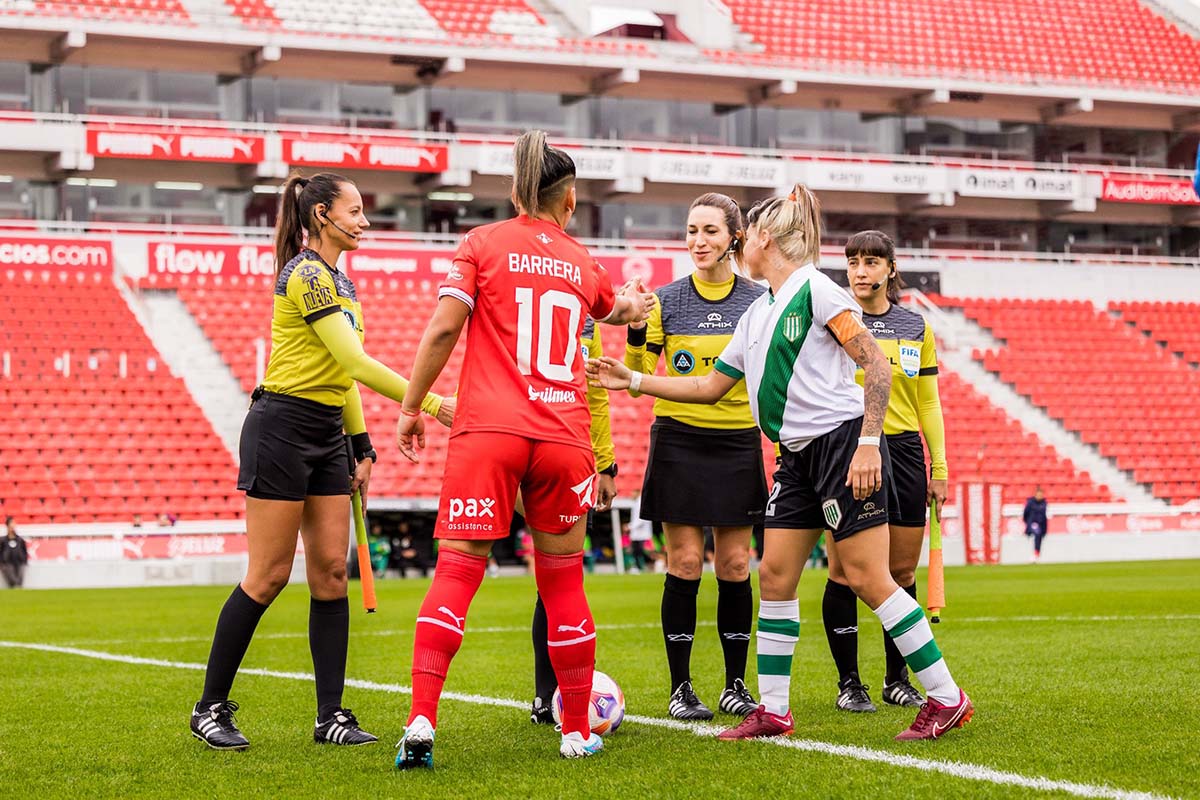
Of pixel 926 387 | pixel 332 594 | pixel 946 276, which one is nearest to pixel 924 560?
pixel 946 276

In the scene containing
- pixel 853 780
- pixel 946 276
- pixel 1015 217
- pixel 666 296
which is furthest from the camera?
pixel 1015 217

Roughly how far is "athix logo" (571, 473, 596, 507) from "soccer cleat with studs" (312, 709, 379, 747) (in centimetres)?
133

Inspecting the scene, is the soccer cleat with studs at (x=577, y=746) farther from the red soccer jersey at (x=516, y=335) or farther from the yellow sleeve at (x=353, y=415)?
the yellow sleeve at (x=353, y=415)

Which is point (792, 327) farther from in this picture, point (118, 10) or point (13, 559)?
point (118, 10)

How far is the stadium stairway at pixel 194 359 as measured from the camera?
25.5 metres

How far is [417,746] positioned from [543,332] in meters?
1.45

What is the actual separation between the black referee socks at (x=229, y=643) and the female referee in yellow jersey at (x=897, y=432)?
8.32 ft

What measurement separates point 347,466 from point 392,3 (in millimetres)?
29725

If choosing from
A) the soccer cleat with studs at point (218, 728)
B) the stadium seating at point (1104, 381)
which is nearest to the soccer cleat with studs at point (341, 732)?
the soccer cleat with studs at point (218, 728)

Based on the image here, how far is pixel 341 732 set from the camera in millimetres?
5484

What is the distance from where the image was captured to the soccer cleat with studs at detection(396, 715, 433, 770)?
186 inches

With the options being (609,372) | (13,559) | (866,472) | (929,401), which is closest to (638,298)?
Result: (609,372)

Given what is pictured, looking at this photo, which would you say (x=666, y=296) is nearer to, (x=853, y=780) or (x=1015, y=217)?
(x=853, y=780)

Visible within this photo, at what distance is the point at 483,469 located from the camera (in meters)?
4.82
